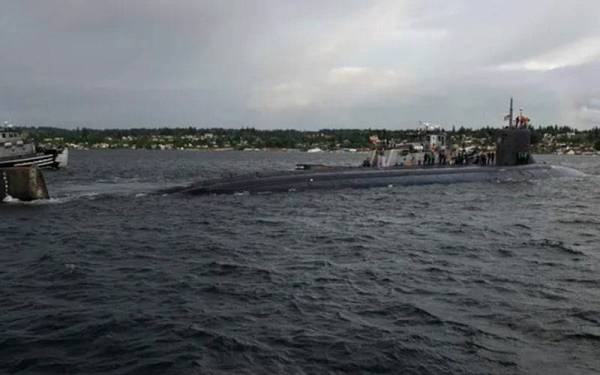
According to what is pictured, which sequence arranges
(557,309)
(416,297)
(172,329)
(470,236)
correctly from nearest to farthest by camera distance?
(172,329) → (557,309) → (416,297) → (470,236)

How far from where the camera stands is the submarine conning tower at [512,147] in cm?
5078

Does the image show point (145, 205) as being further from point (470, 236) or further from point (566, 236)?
point (566, 236)

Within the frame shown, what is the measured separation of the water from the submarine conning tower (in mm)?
21671

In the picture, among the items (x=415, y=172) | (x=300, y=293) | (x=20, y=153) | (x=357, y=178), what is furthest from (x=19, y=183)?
(x=20, y=153)

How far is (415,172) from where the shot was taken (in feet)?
151

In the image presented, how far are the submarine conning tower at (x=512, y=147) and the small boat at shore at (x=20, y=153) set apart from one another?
152 ft

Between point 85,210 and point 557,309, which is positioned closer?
point 557,309

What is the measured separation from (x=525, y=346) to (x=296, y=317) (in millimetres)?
4592

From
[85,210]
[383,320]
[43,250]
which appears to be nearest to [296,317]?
[383,320]

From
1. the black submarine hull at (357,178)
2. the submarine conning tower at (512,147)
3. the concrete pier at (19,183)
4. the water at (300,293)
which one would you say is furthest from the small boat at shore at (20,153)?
the submarine conning tower at (512,147)

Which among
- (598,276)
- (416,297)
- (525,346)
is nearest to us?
(525,346)

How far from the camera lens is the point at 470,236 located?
2352 centimetres

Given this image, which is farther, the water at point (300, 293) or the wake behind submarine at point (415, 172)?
the wake behind submarine at point (415, 172)

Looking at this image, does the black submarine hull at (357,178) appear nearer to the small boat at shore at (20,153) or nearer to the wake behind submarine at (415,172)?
the wake behind submarine at (415,172)
